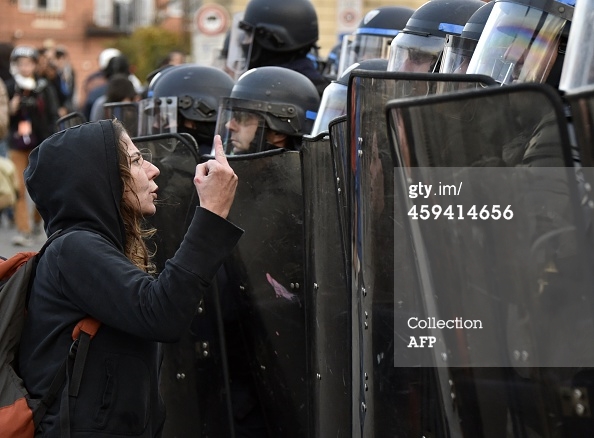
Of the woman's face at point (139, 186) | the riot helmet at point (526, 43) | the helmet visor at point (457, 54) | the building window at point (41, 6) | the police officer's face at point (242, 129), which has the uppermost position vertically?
the riot helmet at point (526, 43)

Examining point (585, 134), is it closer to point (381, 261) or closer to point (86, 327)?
point (381, 261)

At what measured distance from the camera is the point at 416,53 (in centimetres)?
393

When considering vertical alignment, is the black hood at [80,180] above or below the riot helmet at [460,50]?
below

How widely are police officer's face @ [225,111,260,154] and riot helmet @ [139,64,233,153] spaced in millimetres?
441

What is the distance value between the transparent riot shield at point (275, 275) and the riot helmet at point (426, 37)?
20.3 inches

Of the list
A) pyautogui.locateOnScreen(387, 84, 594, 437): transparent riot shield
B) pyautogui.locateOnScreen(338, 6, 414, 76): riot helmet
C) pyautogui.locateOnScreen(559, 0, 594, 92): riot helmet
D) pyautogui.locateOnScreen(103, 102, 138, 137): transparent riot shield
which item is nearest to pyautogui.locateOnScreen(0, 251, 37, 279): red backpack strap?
pyautogui.locateOnScreen(387, 84, 594, 437): transparent riot shield

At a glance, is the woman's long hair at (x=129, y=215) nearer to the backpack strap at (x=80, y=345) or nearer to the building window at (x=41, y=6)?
the backpack strap at (x=80, y=345)

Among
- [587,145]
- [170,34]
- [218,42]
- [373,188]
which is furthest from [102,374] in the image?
[170,34]

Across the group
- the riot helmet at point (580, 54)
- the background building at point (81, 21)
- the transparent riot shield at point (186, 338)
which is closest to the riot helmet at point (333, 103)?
the transparent riot shield at point (186, 338)

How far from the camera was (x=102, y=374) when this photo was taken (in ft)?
9.44

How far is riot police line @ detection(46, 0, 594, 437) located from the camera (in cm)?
207

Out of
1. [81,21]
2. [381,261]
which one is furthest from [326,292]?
[81,21]

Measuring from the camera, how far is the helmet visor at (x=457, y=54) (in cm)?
334

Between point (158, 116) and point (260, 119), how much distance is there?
816 millimetres
